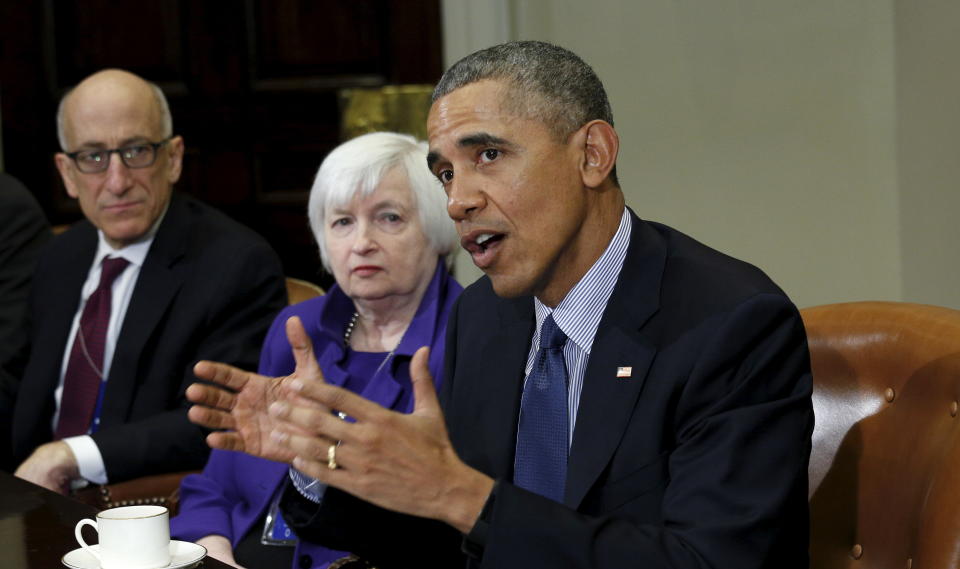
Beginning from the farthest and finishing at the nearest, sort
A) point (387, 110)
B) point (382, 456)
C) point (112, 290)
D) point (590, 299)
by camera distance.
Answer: point (387, 110) → point (112, 290) → point (590, 299) → point (382, 456)

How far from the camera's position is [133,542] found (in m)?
1.56

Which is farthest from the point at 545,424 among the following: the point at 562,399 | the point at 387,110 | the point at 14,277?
the point at 387,110

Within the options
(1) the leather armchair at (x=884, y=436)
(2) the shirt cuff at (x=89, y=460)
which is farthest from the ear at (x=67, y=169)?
(1) the leather armchair at (x=884, y=436)

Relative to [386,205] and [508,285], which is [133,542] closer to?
[508,285]

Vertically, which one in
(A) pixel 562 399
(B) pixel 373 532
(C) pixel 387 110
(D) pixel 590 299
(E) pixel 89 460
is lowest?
(E) pixel 89 460

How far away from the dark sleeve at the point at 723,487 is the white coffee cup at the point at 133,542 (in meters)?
0.43

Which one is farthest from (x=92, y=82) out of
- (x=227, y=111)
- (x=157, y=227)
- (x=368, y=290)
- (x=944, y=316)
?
(x=944, y=316)

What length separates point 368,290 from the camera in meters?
2.56

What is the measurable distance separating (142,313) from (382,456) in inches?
68.1

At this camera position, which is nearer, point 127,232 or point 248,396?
point 248,396

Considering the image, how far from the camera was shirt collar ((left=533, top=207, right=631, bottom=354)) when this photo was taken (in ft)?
5.88

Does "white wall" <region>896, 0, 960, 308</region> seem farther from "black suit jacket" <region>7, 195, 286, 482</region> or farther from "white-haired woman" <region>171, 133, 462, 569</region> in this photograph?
"black suit jacket" <region>7, 195, 286, 482</region>

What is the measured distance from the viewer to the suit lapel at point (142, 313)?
117 inches

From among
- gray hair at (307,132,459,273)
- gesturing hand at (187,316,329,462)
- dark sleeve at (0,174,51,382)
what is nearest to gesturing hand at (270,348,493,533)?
gesturing hand at (187,316,329,462)
